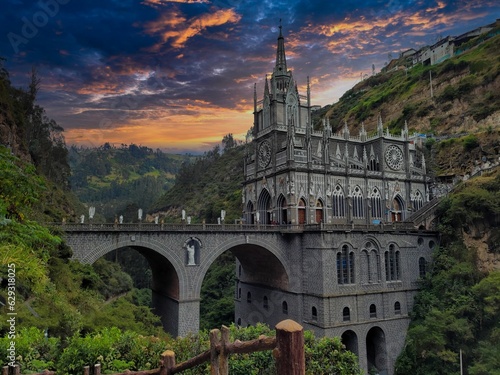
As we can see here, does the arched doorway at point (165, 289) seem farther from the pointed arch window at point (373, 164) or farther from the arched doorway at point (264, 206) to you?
the pointed arch window at point (373, 164)

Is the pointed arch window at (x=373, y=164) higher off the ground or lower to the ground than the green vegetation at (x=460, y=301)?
higher

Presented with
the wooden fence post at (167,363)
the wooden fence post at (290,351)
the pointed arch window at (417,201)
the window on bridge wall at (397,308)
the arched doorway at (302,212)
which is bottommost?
the window on bridge wall at (397,308)

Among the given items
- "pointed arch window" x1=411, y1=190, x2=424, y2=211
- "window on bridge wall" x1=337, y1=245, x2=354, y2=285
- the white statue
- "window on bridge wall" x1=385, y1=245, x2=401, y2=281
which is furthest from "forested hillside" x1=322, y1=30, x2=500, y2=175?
the white statue

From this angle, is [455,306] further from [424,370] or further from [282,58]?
[282,58]

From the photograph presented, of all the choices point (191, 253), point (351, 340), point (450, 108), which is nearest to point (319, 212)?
point (351, 340)

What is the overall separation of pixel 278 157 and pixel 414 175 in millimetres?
18291

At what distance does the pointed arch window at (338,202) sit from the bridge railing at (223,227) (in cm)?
486

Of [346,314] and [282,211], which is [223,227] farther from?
[346,314]

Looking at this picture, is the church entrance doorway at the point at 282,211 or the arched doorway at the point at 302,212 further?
the church entrance doorway at the point at 282,211

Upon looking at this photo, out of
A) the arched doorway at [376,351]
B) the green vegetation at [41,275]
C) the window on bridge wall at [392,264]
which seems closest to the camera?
the green vegetation at [41,275]

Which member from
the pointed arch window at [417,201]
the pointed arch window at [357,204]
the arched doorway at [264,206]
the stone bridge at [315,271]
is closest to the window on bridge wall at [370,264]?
the stone bridge at [315,271]

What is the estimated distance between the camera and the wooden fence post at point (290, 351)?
386 cm

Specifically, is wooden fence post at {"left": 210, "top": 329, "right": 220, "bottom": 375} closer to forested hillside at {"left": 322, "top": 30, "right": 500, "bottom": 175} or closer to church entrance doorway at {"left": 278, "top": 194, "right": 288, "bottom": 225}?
church entrance doorway at {"left": 278, "top": 194, "right": 288, "bottom": 225}

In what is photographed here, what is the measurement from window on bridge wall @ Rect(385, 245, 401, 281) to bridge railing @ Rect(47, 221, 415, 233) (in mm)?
2302
